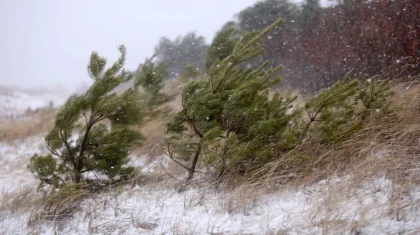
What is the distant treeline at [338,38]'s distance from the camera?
6.67m

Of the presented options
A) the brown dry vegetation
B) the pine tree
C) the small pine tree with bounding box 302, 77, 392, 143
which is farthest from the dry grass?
the small pine tree with bounding box 302, 77, 392, 143

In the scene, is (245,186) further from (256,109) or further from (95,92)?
(95,92)

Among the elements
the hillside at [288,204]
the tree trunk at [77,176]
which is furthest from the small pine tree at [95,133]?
the hillside at [288,204]

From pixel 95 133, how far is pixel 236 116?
221 centimetres

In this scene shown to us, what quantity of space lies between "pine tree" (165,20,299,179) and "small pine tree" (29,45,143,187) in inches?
44.6

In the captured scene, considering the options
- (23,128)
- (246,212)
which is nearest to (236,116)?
(246,212)

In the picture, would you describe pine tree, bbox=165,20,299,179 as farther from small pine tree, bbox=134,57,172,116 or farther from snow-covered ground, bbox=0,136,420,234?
small pine tree, bbox=134,57,172,116

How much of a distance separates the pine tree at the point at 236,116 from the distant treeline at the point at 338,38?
126 inches

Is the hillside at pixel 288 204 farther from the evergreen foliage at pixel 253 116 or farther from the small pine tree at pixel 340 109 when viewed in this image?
the evergreen foliage at pixel 253 116

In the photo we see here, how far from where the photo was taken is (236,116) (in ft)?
10.6

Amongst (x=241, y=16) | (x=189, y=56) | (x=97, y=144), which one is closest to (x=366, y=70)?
(x=97, y=144)

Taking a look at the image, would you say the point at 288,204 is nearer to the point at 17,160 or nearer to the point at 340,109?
the point at 340,109

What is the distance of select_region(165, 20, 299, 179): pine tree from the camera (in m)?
3.16

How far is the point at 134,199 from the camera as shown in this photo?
11.6 ft
